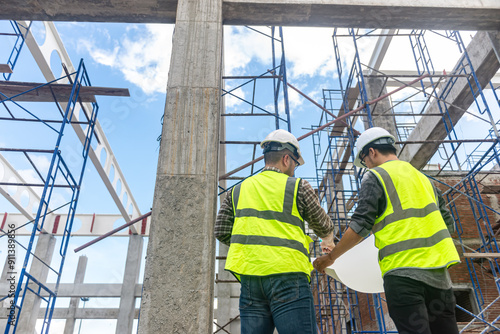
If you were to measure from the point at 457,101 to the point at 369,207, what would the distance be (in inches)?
349

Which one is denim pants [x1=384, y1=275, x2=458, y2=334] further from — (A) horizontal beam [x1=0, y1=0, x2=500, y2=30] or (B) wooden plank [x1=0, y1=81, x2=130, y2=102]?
(B) wooden plank [x1=0, y1=81, x2=130, y2=102]

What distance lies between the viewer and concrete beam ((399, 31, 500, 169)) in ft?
29.4

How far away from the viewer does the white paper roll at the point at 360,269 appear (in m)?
3.49

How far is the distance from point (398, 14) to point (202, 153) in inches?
142

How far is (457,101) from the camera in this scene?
10.1m

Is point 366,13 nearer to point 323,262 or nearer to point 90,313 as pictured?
point 323,262

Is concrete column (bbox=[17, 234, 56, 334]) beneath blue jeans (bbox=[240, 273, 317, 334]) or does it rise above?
above

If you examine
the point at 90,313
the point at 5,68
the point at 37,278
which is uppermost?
the point at 5,68

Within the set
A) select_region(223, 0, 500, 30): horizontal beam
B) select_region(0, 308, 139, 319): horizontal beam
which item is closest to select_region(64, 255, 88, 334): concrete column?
select_region(0, 308, 139, 319): horizontal beam

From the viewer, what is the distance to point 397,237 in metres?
2.53

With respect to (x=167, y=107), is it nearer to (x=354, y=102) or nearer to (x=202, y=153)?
(x=202, y=153)

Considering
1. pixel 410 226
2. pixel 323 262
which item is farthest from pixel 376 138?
pixel 323 262

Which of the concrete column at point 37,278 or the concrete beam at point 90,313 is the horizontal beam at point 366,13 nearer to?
the concrete column at point 37,278

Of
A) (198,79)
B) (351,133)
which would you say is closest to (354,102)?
(351,133)
